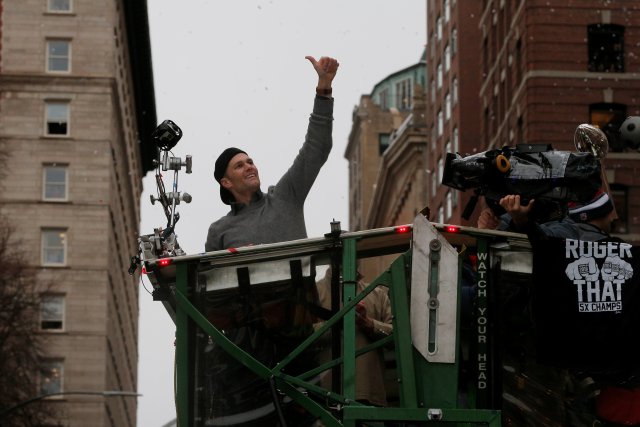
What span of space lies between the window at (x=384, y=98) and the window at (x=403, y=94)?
1.11 m

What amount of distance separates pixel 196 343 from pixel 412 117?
8557 cm

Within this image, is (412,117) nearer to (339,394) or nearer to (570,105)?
(570,105)

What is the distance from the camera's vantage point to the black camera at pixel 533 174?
8477mm

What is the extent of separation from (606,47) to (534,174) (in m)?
44.7

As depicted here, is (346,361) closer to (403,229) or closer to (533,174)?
(403,229)

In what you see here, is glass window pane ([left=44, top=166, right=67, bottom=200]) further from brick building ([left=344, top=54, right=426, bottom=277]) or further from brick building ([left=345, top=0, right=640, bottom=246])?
brick building ([left=344, top=54, right=426, bottom=277])

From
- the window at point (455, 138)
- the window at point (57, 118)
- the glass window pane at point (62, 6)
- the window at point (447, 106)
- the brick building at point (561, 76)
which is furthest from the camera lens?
the window at point (57, 118)

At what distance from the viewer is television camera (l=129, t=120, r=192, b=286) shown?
8695 mm

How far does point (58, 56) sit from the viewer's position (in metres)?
73.7

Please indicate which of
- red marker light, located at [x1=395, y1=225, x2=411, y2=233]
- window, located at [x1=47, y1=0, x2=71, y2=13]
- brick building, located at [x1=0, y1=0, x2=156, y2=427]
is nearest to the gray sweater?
red marker light, located at [x1=395, y1=225, x2=411, y2=233]

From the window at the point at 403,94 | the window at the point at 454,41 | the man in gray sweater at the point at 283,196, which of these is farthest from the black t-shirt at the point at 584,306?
the window at the point at 403,94

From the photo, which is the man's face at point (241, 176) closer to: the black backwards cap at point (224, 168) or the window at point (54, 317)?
the black backwards cap at point (224, 168)

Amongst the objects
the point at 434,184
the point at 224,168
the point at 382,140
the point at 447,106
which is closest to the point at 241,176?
the point at 224,168

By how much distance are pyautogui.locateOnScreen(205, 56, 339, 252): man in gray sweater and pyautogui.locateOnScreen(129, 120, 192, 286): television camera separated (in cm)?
31
